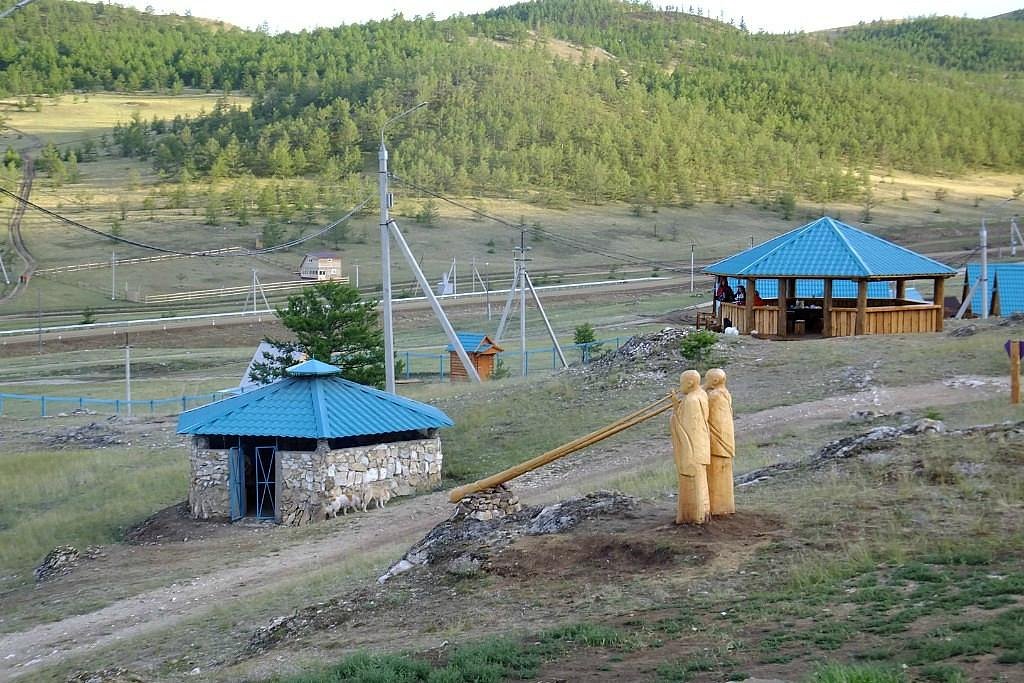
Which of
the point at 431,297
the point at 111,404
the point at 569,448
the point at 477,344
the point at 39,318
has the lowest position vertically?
the point at 111,404

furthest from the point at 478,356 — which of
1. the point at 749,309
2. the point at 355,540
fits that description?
the point at 355,540

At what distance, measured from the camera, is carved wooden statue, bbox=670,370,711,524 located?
1291cm

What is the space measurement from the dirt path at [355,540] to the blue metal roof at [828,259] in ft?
20.2

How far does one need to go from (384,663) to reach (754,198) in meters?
113

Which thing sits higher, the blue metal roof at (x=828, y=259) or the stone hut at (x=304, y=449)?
the blue metal roof at (x=828, y=259)

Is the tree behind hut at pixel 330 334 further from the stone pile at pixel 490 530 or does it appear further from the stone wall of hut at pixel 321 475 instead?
the stone pile at pixel 490 530

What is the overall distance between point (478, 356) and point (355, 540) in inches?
888

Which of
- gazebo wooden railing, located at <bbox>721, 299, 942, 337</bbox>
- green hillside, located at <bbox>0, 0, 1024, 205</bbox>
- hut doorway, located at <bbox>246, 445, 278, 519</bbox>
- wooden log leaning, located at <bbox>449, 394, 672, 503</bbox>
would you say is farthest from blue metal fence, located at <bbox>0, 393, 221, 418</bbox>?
green hillside, located at <bbox>0, 0, 1024, 205</bbox>

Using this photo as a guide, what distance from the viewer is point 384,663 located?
10.1 m

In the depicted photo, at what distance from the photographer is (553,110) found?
134m

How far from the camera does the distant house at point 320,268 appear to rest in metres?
79.2

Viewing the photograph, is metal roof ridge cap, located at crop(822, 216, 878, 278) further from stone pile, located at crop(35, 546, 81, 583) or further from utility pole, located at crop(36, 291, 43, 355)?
utility pole, located at crop(36, 291, 43, 355)

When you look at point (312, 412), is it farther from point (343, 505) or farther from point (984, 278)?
point (984, 278)

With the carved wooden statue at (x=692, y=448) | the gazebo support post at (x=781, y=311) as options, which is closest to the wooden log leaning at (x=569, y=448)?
the carved wooden statue at (x=692, y=448)
